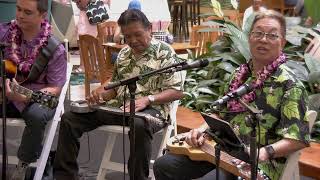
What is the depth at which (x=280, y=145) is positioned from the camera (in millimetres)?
2400

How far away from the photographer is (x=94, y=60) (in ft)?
17.9

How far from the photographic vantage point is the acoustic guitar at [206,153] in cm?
236

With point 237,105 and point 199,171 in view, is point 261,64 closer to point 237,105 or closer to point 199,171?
point 237,105

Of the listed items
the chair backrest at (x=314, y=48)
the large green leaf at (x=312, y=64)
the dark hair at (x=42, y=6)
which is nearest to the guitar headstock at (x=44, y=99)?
the dark hair at (x=42, y=6)

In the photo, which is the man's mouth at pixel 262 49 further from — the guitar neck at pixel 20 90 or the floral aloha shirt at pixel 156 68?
the guitar neck at pixel 20 90

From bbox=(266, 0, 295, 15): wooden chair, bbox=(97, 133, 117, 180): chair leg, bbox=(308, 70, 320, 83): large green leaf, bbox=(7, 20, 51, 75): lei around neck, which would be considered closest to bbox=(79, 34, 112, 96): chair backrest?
bbox=(7, 20, 51, 75): lei around neck

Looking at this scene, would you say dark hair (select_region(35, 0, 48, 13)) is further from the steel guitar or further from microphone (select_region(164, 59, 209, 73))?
microphone (select_region(164, 59, 209, 73))

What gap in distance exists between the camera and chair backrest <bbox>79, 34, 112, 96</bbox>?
530 centimetres

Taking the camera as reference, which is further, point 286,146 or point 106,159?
point 106,159

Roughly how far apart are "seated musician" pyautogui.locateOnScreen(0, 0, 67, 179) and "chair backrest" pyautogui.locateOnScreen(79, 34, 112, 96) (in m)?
1.69

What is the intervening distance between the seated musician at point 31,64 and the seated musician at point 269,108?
950 mm

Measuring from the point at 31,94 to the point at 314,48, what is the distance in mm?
2258

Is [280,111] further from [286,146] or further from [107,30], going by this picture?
[107,30]

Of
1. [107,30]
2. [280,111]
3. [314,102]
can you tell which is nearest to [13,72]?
[280,111]
